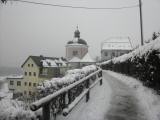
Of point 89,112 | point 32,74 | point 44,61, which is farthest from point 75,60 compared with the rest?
point 89,112

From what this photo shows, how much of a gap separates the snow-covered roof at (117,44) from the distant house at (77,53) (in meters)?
10.3

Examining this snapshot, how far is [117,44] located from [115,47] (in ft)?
7.68

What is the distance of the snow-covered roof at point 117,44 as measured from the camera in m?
92.1

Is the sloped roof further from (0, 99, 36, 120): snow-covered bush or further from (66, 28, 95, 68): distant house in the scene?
(0, 99, 36, 120): snow-covered bush

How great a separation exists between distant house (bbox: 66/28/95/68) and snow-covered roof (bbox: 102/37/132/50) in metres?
10.3

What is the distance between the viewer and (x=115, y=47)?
305 feet

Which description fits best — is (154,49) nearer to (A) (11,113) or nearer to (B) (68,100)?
(B) (68,100)

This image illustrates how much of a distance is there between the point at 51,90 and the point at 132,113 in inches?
114

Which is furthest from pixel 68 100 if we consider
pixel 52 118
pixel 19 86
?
pixel 19 86

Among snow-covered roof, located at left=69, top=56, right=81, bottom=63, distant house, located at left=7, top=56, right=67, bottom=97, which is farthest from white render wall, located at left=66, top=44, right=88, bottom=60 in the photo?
distant house, located at left=7, top=56, right=67, bottom=97

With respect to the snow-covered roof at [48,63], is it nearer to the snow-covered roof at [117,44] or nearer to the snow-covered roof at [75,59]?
the snow-covered roof at [75,59]

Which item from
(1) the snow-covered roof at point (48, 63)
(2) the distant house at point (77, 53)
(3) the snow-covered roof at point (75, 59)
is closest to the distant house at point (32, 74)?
(1) the snow-covered roof at point (48, 63)

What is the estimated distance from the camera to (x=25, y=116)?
12.5 ft

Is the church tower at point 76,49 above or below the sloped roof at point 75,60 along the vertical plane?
above
